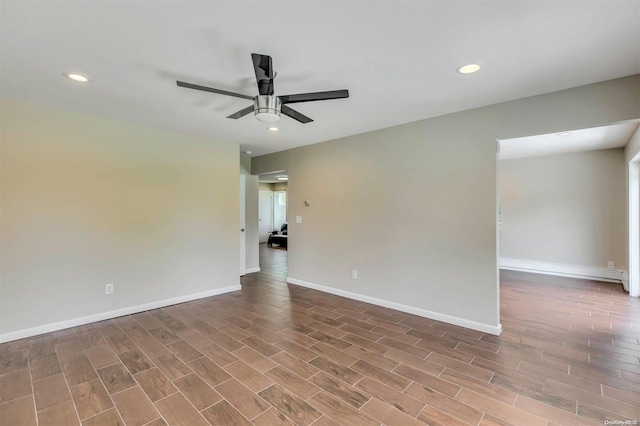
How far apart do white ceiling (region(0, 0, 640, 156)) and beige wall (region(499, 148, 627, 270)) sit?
4099 mm

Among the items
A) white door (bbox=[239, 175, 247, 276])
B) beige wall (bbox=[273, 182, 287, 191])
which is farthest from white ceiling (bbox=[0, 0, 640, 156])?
beige wall (bbox=[273, 182, 287, 191])

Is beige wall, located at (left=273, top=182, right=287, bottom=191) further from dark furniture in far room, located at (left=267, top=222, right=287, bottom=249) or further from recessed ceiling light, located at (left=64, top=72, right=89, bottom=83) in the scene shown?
recessed ceiling light, located at (left=64, top=72, right=89, bottom=83)

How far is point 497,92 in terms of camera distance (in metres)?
2.76

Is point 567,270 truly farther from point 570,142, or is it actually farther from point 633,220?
point 570,142

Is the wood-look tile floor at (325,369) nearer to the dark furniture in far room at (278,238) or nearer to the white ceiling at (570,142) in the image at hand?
the white ceiling at (570,142)

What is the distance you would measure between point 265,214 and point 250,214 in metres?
5.17

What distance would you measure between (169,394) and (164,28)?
2.54 metres

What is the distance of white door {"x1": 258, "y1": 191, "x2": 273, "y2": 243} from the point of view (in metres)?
11.1

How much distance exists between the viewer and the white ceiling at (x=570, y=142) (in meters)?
4.06

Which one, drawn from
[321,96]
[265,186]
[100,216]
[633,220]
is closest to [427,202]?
[321,96]

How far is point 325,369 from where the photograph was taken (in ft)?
7.98

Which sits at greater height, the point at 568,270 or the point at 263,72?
the point at 263,72

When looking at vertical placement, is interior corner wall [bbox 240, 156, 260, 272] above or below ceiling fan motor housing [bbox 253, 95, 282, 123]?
below

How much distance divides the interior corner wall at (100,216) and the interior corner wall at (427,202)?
178 cm
